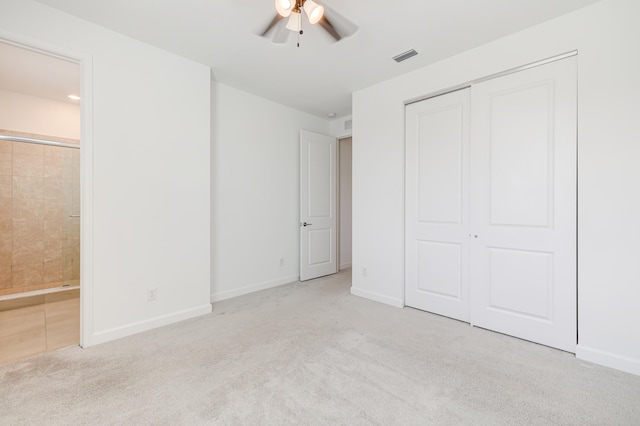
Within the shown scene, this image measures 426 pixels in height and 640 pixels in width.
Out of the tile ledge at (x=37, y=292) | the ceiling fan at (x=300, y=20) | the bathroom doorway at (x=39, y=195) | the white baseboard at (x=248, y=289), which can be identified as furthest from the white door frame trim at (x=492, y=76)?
the tile ledge at (x=37, y=292)

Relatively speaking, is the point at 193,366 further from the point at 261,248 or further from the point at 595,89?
the point at 595,89

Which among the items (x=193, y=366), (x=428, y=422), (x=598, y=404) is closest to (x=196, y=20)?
(x=193, y=366)

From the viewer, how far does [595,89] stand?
2.15 m

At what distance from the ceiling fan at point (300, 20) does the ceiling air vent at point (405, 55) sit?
1.06 meters

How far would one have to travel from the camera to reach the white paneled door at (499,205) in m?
2.32

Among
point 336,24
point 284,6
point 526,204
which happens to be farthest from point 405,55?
point 526,204

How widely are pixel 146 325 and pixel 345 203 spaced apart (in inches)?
150

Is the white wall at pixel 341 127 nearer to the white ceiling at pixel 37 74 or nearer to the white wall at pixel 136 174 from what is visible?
the white wall at pixel 136 174

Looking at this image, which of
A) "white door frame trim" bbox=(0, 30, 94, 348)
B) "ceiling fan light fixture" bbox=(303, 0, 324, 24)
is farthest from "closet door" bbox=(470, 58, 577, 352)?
"white door frame trim" bbox=(0, 30, 94, 348)

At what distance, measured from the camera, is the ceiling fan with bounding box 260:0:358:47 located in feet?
5.78

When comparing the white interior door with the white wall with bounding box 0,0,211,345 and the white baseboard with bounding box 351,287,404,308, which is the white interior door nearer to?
the white baseboard with bounding box 351,287,404,308

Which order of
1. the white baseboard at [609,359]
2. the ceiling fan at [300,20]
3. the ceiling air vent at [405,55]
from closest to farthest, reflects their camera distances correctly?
the ceiling fan at [300,20] → the white baseboard at [609,359] → the ceiling air vent at [405,55]

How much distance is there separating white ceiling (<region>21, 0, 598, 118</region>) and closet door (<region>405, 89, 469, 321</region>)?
0.59 meters

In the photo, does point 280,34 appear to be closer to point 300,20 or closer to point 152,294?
point 300,20
